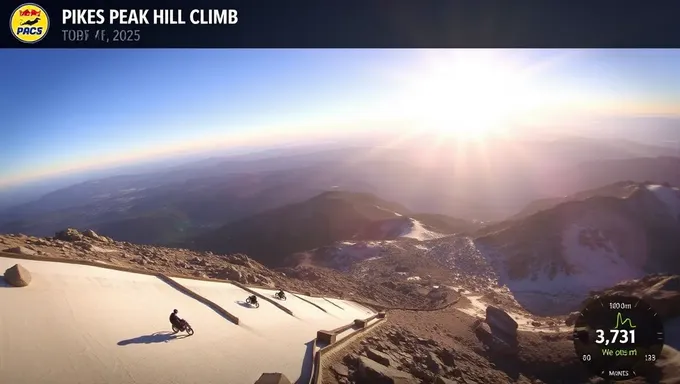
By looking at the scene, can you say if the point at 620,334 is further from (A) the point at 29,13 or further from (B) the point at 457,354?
(A) the point at 29,13

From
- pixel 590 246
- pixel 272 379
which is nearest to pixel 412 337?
pixel 272 379

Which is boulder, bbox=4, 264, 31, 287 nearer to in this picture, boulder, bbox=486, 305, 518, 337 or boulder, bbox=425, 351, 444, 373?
boulder, bbox=425, 351, 444, 373

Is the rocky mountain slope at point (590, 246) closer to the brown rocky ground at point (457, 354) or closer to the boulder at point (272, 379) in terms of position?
the brown rocky ground at point (457, 354)

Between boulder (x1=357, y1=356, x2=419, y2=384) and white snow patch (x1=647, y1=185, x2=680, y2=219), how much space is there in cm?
3621

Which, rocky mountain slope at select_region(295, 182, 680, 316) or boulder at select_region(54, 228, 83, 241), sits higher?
boulder at select_region(54, 228, 83, 241)

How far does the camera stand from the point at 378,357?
1074cm

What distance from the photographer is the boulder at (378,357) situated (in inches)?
416

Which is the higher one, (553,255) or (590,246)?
(590,246)

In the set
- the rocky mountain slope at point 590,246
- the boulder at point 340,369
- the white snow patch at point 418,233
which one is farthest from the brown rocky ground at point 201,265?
the white snow patch at point 418,233

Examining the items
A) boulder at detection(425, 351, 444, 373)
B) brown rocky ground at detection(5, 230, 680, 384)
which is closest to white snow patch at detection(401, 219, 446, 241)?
brown rocky ground at detection(5, 230, 680, 384)

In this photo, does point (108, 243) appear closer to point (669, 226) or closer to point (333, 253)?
point (333, 253)

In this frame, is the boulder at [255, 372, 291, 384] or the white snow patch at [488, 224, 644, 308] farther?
the white snow patch at [488, 224, 644, 308]

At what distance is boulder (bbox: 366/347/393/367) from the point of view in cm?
1058

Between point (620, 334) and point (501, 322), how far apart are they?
9.65 metres
